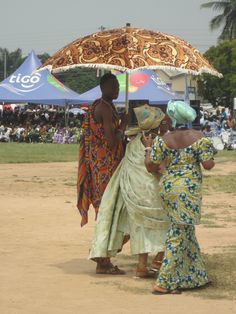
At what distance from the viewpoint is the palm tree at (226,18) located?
63656 mm

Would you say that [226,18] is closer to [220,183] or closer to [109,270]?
[220,183]

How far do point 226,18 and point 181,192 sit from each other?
59842 millimetres

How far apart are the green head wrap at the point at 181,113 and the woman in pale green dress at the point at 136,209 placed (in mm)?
491

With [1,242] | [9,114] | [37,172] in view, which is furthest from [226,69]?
[1,242]

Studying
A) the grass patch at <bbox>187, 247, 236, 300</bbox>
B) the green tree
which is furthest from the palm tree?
the grass patch at <bbox>187, 247, 236, 300</bbox>

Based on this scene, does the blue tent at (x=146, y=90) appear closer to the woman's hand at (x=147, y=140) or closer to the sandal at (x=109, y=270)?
the sandal at (x=109, y=270)

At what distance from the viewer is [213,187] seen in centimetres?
1512

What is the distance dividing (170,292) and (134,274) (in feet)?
2.96

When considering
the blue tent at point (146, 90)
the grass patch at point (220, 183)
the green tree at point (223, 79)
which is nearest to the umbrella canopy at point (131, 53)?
the grass patch at point (220, 183)

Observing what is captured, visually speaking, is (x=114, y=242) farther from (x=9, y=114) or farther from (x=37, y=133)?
(x=9, y=114)

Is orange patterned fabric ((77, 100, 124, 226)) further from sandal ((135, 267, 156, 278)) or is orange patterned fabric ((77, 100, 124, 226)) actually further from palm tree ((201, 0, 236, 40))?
palm tree ((201, 0, 236, 40))

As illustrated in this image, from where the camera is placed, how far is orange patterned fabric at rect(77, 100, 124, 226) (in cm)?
703

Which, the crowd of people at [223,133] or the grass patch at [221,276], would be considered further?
the crowd of people at [223,133]

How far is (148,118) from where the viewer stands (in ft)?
22.0
